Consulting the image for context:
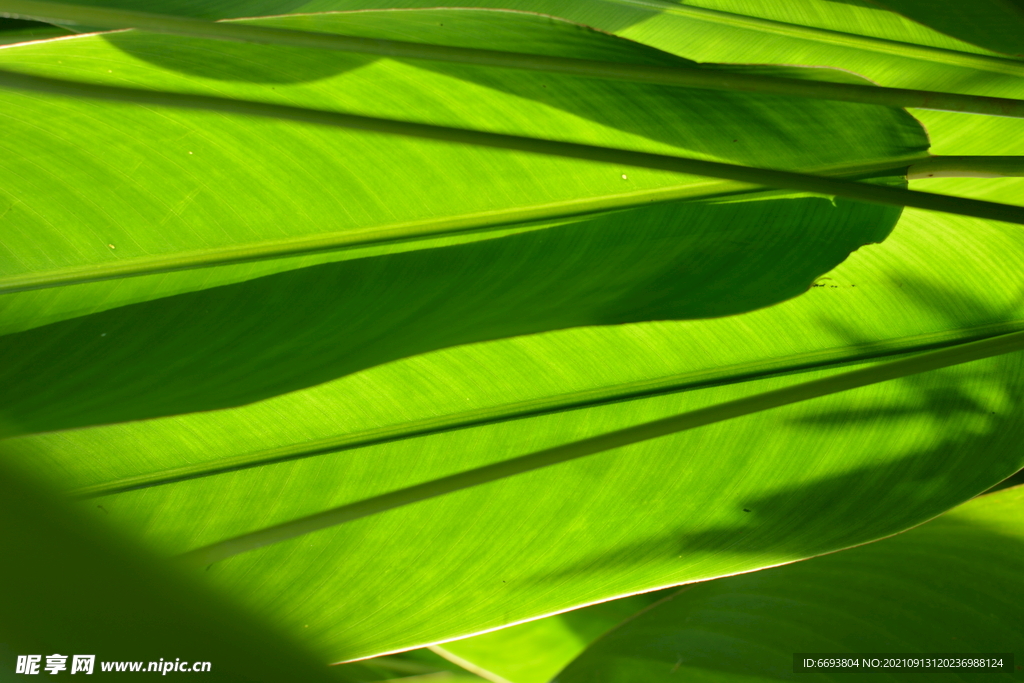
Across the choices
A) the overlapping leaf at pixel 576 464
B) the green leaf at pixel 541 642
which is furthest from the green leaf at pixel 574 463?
the green leaf at pixel 541 642

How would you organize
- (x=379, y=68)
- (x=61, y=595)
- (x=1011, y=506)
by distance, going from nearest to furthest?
(x=61, y=595) < (x=379, y=68) < (x=1011, y=506)

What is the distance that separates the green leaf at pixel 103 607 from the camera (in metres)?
0.10

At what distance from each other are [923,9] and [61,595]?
90cm

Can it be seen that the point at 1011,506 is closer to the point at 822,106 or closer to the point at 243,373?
the point at 822,106

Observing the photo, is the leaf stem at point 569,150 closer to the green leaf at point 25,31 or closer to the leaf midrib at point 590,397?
the leaf midrib at point 590,397

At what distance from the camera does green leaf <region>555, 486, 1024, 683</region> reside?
2.42 ft

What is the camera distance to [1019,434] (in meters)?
0.76

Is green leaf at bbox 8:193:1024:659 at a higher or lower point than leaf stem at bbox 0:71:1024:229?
lower

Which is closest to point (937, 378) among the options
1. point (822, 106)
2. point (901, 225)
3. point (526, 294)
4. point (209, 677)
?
point (901, 225)

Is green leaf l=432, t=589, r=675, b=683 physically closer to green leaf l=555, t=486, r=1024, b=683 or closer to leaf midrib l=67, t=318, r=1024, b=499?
green leaf l=555, t=486, r=1024, b=683

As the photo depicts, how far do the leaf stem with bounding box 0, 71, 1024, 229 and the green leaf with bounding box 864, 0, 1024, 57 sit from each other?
221mm

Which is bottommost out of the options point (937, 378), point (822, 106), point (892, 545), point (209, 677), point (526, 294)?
point (209, 677)

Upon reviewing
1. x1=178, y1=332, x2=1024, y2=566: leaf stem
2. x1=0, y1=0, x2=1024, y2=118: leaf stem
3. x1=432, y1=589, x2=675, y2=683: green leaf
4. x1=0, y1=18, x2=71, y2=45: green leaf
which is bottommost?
x1=432, y1=589, x2=675, y2=683: green leaf

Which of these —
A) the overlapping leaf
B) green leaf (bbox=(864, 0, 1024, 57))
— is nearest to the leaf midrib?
the overlapping leaf
